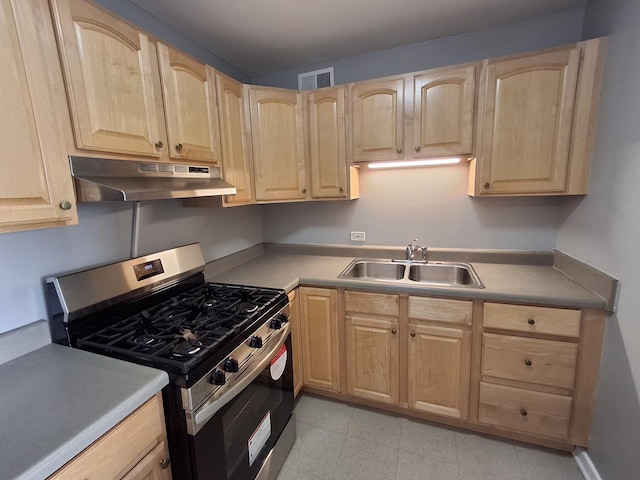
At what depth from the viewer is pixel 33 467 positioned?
25.6 inches

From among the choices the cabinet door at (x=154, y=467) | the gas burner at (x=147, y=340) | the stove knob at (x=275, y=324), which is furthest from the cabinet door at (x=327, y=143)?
the cabinet door at (x=154, y=467)

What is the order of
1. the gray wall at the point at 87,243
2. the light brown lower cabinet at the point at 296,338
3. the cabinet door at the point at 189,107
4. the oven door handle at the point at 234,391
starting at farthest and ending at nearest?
the light brown lower cabinet at the point at 296,338 → the cabinet door at the point at 189,107 → the gray wall at the point at 87,243 → the oven door handle at the point at 234,391

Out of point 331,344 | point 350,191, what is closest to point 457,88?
point 350,191

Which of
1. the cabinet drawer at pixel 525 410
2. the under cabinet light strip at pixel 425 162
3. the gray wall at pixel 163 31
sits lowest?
the cabinet drawer at pixel 525 410

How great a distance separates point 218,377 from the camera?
43.0 inches

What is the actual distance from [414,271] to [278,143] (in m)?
1.37

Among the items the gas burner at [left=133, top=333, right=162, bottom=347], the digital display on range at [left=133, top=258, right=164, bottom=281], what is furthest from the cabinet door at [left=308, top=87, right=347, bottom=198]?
the gas burner at [left=133, top=333, right=162, bottom=347]

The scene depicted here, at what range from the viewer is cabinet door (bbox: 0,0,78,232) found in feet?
2.79

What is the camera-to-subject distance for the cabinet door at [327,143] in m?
2.05

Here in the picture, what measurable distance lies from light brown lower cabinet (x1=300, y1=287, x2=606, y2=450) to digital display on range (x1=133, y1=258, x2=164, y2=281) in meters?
0.88

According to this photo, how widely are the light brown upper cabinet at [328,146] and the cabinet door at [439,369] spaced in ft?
3.54

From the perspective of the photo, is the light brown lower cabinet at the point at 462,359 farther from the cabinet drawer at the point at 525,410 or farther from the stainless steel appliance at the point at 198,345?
the stainless steel appliance at the point at 198,345

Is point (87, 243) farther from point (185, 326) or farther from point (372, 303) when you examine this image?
point (372, 303)

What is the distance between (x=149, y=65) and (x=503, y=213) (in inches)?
88.9
